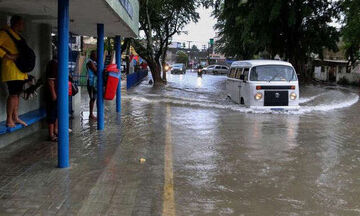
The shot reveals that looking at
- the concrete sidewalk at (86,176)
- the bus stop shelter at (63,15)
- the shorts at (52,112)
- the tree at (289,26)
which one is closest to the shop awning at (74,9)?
the bus stop shelter at (63,15)

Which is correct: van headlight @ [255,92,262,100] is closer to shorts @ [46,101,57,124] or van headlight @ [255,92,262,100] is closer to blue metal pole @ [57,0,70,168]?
shorts @ [46,101,57,124]

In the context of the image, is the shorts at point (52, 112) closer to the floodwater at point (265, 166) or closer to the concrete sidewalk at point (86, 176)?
the concrete sidewalk at point (86, 176)

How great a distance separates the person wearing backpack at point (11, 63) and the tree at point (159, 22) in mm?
23168

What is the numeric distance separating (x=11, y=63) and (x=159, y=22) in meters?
28.2

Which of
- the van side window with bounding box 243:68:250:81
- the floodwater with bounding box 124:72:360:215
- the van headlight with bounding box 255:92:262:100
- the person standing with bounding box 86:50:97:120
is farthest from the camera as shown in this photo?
the van side window with bounding box 243:68:250:81

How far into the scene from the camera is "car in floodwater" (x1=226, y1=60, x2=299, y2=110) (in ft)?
50.4

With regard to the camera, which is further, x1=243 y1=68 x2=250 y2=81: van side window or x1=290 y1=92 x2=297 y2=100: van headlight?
x1=243 y1=68 x2=250 y2=81: van side window

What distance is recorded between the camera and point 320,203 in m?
5.55

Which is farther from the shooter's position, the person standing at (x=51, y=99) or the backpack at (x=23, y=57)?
the person standing at (x=51, y=99)

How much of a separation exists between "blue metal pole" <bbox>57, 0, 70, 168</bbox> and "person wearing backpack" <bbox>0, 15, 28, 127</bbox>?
3.04 feet

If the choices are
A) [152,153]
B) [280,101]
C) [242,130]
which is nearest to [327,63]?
[280,101]

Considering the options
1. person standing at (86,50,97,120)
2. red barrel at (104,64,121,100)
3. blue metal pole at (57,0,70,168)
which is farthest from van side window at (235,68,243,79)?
blue metal pole at (57,0,70,168)

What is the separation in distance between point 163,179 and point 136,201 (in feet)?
3.54

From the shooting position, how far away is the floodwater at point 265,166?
547cm
